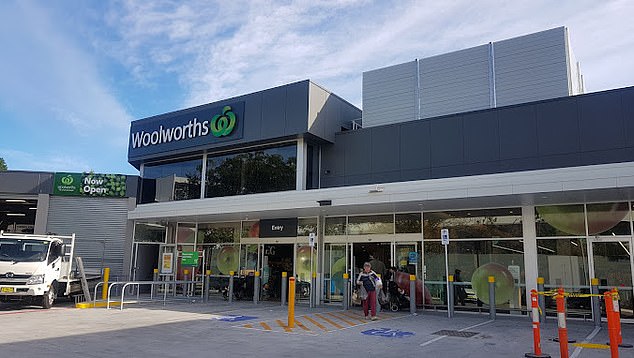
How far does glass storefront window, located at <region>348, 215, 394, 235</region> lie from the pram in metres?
2.08

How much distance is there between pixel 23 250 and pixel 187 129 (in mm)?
8668

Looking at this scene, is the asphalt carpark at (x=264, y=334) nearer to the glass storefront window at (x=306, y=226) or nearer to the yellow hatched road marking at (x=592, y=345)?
the yellow hatched road marking at (x=592, y=345)

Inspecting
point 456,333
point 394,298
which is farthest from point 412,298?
point 456,333

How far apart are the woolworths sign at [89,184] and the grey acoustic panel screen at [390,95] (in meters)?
11.5

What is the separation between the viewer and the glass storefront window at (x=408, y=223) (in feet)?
57.2

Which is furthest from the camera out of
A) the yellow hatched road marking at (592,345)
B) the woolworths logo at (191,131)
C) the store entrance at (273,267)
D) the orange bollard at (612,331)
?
the woolworths logo at (191,131)

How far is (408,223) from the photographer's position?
57.9 ft

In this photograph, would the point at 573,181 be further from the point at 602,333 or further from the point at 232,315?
the point at 232,315

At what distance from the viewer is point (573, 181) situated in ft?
42.0

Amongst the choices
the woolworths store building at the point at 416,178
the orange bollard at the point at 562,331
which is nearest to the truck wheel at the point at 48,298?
the woolworths store building at the point at 416,178

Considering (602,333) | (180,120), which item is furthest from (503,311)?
(180,120)

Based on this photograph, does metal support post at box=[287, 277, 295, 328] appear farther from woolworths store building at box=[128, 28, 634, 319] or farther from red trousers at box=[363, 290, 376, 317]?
woolworths store building at box=[128, 28, 634, 319]

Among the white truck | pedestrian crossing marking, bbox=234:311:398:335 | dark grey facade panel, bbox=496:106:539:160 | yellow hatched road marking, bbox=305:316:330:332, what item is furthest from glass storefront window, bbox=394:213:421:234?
the white truck

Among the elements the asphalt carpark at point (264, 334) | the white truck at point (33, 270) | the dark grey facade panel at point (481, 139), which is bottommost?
the asphalt carpark at point (264, 334)
